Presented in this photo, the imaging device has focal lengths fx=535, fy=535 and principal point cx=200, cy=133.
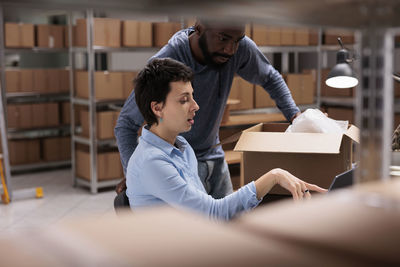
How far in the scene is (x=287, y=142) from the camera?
72.5 inches

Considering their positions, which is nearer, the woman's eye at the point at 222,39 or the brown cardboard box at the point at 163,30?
the woman's eye at the point at 222,39

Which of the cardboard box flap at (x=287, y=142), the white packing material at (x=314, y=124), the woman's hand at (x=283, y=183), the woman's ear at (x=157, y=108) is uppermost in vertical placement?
the woman's ear at (x=157, y=108)

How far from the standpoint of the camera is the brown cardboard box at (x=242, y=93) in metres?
5.42

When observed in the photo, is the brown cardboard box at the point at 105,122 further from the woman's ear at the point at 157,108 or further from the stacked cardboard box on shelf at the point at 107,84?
the woman's ear at the point at 157,108

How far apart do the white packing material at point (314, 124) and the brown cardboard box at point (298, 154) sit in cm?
6

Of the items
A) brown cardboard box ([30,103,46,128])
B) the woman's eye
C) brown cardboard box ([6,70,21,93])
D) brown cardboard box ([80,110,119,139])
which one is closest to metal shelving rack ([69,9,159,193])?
brown cardboard box ([80,110,119,139])

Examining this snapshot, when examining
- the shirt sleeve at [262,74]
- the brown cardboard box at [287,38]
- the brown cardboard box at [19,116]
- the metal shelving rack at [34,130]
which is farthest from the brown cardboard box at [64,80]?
the shirt sleeve at [262,74]

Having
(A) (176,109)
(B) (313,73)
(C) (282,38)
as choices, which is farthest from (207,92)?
(B) (313,73)

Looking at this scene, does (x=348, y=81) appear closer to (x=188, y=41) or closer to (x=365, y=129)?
(x=188, y=41)

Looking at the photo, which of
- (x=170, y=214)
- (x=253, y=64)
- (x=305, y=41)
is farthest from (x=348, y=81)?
(x=305, y=41)

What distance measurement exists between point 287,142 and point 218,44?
0.51 m

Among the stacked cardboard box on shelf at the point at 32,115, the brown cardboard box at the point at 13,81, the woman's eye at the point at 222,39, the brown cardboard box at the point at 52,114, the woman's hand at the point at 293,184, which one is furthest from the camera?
the brown cardboard box at the point at 52,114

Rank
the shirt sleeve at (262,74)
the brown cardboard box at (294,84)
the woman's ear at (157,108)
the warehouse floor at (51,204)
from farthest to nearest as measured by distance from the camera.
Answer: the brown cardboard box at (294,84), the warehouse floor at (51,204), the shirt sleeve at (262,74), the woman's ear at (157,108)

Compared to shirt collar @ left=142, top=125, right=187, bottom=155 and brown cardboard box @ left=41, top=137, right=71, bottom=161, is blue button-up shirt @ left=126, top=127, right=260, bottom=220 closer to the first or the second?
shirt collar @ left=142, top=125, right=187, bottom=155
